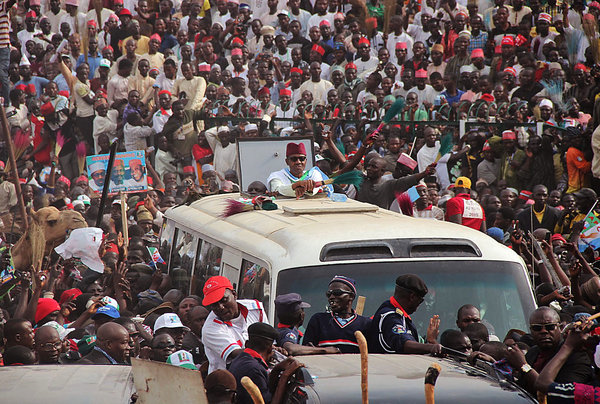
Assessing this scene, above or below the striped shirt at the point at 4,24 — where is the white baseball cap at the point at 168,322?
below

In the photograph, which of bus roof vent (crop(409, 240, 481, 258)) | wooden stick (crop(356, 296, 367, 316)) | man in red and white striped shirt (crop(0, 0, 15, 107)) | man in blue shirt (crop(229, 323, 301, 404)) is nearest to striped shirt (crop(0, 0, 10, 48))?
man in red and white striped shirt (crop(0, 0, 15, 107))

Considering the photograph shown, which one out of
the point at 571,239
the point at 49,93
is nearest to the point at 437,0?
the point at 49,93

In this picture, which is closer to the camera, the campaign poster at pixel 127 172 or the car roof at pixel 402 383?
the car roof at pixel 402 383

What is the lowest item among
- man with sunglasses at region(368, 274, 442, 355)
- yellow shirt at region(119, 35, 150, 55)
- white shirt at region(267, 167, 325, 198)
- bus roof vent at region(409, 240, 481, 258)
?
man with sunglasses at region(368, 274, 442, 355)

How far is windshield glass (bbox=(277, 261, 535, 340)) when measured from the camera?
289 inches

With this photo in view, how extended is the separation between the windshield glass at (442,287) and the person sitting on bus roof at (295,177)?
2372 mm

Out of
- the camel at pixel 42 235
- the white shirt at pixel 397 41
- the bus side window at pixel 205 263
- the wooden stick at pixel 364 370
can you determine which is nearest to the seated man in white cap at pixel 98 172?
the camel at pixel 42 235

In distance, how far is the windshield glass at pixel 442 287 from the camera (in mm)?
7344

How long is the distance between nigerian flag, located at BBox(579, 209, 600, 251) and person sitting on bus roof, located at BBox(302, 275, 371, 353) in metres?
5.20

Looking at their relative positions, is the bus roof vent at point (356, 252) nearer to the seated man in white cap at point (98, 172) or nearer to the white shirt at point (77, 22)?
the seated man in white cap at point (98, 172)

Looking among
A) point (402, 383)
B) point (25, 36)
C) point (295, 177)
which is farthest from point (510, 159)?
point (25, 36)

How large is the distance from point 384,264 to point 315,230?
2.23 feet

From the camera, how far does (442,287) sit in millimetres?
7496

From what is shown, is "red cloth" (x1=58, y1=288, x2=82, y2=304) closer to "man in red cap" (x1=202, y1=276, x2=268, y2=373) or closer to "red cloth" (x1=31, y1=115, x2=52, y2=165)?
"man in red cap" (x1=202, y1=276, x2=268, y2=373)
